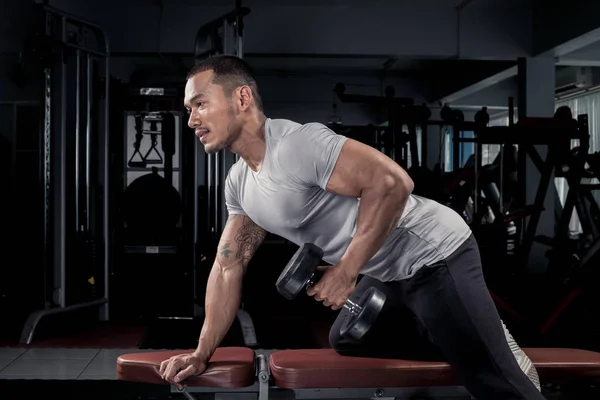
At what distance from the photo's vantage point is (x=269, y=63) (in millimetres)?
8930

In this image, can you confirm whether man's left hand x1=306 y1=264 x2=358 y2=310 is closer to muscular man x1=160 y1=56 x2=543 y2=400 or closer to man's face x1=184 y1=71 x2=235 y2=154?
muscular man x1=160 y1=56 x2=543 y2=400

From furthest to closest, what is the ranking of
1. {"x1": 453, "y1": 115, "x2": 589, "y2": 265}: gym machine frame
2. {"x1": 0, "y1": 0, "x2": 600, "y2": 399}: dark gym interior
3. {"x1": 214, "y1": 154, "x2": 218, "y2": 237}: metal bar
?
{"x1": 214, "y1": 154, "x2": 218, "y2": 237}: metal bar, {"x1": 453, "y1": 115, "x2": 589, "y2": 265}: gym machine frame, {"x1": 0, "y1": 0, "x2": 600, "y2": 399}: dark gym interior

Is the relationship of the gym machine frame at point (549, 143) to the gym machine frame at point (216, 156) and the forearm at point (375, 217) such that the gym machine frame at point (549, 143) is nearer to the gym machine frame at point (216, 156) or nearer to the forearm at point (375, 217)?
the gym machine frame at point (216, 156)

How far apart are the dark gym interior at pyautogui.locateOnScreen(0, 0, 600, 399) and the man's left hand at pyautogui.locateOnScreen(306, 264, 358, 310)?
4.23 feet

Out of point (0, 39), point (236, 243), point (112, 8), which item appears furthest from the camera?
point (112, 8)

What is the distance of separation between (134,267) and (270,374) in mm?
3431

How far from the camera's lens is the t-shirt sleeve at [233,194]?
6.19 feet

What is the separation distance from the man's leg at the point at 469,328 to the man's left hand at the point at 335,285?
310mm

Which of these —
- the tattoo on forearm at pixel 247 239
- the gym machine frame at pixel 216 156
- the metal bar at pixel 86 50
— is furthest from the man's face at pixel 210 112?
the metal bar at pixel 86 50

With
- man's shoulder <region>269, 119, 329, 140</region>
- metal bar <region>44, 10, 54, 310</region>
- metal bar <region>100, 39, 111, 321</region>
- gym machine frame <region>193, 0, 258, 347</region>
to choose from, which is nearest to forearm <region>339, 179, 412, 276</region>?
man's shoulder <region>269, 119, 329, 140</region>

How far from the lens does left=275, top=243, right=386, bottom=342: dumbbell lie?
4.78 ft

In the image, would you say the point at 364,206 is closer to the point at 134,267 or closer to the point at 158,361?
the point at 158,361

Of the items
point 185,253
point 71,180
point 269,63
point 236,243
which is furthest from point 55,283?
point 269,63

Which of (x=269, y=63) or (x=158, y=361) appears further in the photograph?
(x=269, y=63)
